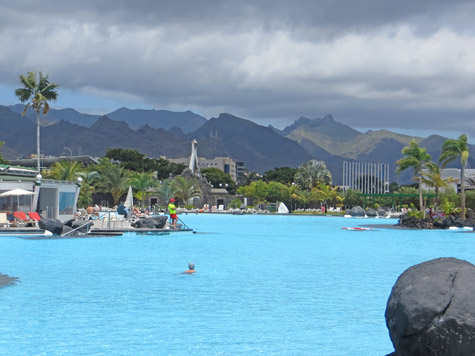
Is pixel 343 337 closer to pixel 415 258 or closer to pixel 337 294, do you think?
pixel 337 294

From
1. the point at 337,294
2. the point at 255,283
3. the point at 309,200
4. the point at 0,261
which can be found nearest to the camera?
the point at 337,294

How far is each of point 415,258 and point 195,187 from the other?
7091 centimetres

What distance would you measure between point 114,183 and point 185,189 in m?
19.8

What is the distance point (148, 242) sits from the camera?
2827cm

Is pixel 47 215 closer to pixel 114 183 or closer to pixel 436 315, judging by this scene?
pixel 436 315

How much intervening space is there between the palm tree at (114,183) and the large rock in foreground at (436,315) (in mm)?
66421

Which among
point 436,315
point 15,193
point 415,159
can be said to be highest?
point 415,159

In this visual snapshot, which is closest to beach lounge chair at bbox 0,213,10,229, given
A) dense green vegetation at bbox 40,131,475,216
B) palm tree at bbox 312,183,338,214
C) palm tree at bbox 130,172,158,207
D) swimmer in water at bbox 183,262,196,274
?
swimmer in water at bbox 183,262,196,274

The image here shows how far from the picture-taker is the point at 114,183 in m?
70.9

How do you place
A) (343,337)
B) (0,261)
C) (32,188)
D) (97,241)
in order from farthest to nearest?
1. (32,188)
2. (97,241)
3. (0,261)
4. (343,337)

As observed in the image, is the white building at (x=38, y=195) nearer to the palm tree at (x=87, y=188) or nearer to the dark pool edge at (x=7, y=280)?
the dark pool edge at (x=7, y=280)

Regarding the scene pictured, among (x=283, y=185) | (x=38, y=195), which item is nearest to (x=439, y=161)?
(x=38, y=195)

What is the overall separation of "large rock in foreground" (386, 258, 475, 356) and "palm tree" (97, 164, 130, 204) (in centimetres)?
6642

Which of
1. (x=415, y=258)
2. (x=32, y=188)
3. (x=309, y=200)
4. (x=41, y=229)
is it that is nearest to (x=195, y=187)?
(x=309, y=200)
